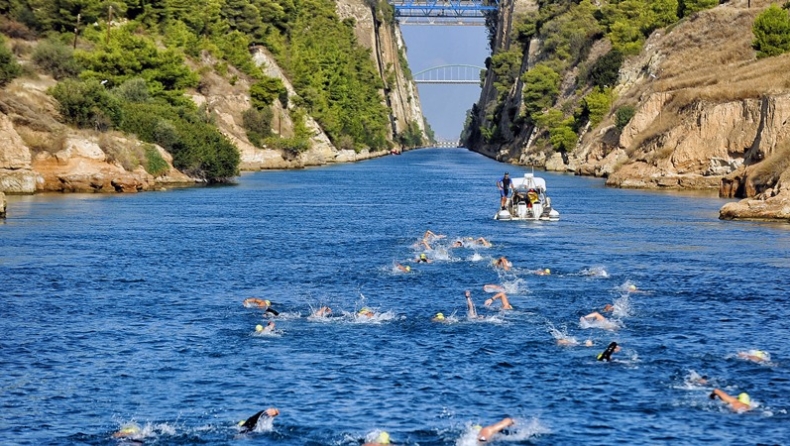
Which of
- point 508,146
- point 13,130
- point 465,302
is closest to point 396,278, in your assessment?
point 465,302

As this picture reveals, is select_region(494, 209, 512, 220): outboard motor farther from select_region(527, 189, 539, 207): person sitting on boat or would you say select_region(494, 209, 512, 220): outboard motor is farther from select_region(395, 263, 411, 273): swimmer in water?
select_region(395, 263, 411, 273): swimmer in water

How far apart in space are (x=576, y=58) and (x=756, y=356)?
13521 centimetres

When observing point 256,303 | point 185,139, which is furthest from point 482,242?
point 185,139

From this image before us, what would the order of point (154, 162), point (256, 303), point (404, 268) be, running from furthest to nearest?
point (154, 162), point (404, 268), point (256, 303)

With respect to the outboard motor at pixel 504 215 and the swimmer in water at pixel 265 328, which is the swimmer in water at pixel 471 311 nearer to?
the swimmer in water at pixel 265 328

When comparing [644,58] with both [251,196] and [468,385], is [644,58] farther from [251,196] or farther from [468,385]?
[468,385]

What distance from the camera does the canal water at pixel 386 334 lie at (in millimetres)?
20422

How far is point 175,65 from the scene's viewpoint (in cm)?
10912

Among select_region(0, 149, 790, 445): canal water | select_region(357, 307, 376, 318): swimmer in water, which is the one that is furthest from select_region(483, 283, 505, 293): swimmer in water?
select_region(357, 307, 376, 318): swimmer in water

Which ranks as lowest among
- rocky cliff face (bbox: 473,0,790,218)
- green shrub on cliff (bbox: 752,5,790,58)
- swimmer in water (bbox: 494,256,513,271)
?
swimmer in water (bbox: 494,256,513,271)

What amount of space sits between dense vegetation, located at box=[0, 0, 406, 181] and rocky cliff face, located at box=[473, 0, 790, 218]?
1319 inches

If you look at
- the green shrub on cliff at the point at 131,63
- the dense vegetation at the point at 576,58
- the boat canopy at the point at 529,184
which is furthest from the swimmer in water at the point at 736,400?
the dense vegetation at the point at 576,58

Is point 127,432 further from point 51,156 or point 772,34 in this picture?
point 772,34

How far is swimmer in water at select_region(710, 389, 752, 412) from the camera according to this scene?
2101 cm
